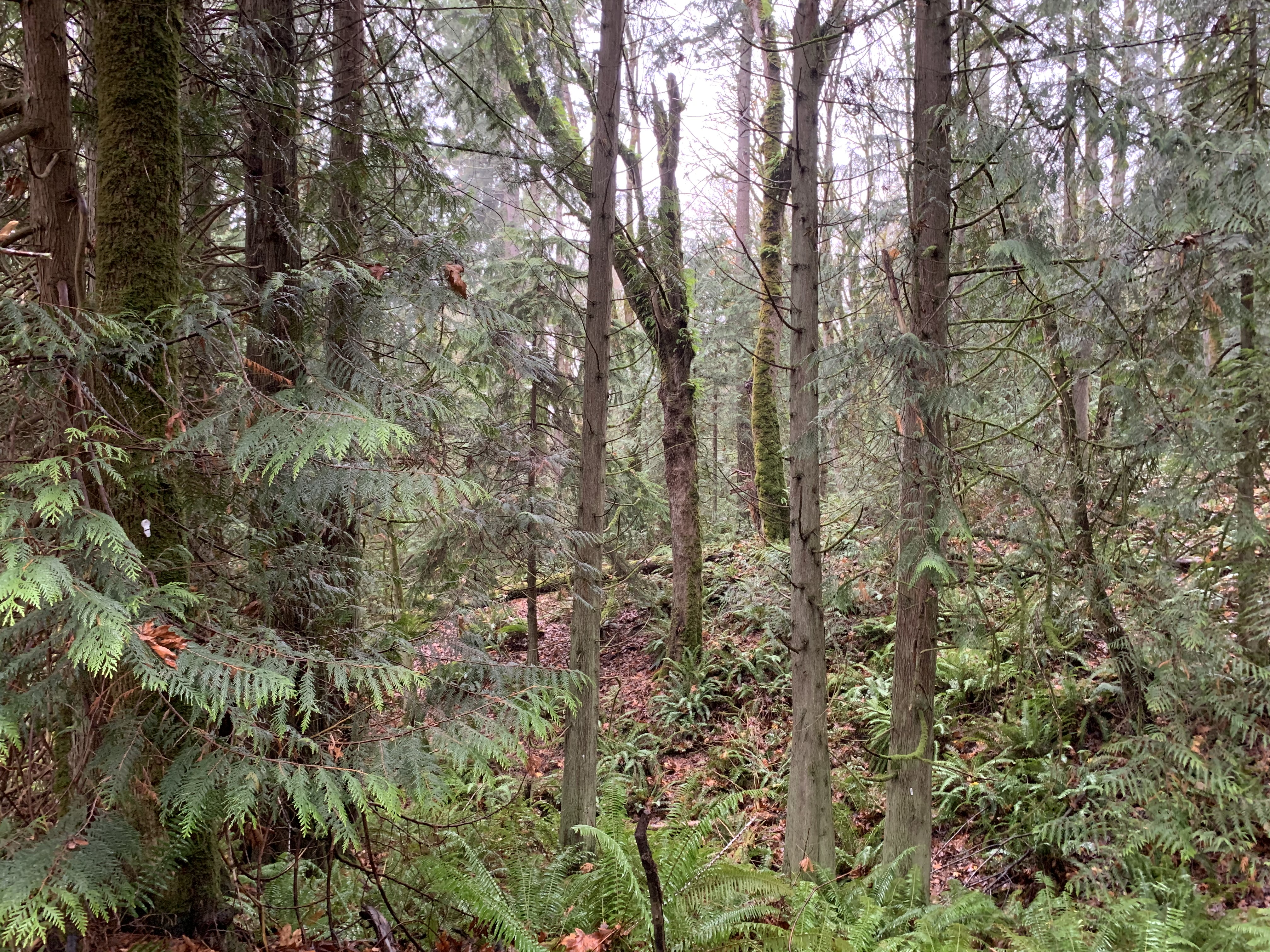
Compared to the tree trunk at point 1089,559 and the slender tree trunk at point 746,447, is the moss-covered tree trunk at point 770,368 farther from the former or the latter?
the tree trunk at point 1089,559

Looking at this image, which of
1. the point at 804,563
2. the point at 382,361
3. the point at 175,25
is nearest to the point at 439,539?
the point at 382,361

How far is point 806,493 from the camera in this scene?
492 cm

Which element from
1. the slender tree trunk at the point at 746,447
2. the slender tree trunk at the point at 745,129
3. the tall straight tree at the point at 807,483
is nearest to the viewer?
the tall straight tree at the point at 807,483

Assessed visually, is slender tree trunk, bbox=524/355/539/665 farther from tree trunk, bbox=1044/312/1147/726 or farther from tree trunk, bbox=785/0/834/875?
tree trunk, bbox=1044/312/1147/726

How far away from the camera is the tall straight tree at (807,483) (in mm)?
4816

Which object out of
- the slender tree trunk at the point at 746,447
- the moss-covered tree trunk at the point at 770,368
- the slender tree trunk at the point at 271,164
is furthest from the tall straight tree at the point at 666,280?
the slender tree trunk at the point at 271,164

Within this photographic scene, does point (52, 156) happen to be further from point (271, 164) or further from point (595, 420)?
point (595, 420)

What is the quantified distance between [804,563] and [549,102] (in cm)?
586

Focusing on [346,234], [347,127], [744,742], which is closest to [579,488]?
[346,234]

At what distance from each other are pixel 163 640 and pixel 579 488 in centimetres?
341

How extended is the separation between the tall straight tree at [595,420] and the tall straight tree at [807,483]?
53.8 inches

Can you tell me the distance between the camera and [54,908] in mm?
1785

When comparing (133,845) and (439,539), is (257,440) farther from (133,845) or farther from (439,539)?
(439,539)

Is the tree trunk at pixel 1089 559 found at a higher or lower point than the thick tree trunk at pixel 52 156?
lower
